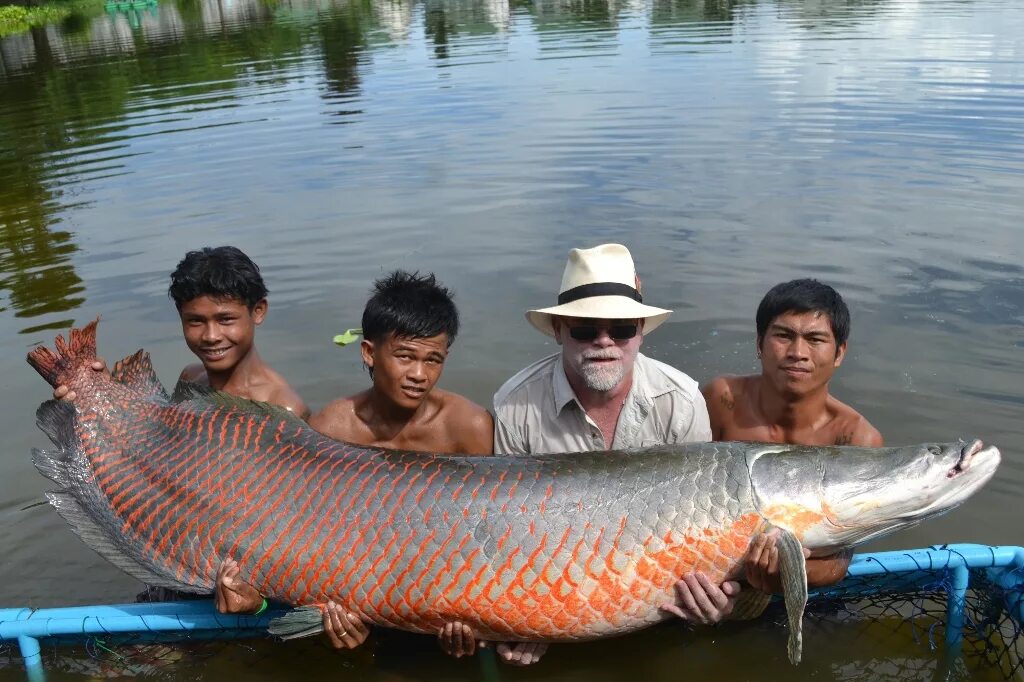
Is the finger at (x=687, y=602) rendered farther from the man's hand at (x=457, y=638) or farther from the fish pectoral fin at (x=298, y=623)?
the fish pectoral fin at (x=298, y=623)

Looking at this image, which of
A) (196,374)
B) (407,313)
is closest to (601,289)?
(407,313)

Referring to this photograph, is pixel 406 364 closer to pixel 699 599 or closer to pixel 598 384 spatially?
pixel 598 384

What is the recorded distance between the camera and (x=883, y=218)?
8180 mm

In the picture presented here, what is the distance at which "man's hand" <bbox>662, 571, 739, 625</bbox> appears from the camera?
106 inches

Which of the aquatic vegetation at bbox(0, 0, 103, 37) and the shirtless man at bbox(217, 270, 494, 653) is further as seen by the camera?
the aquatic vegetation at bbox(0, 0, 103, 37)

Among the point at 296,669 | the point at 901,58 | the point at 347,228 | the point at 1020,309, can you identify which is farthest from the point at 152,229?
the point at 901,58

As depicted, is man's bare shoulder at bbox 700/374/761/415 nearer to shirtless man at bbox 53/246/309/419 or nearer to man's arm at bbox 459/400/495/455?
man's arm at bbox 459/400/495/455

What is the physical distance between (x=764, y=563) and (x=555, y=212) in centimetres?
655

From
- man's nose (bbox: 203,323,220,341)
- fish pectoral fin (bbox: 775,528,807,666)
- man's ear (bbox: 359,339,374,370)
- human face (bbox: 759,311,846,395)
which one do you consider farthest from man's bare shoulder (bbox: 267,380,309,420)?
fish pectoral fin (bbox: 775,528,807,666)

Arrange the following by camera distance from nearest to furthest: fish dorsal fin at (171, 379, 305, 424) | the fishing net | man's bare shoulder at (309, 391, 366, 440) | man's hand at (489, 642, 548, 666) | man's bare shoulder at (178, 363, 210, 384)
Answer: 1. man's hand at (489, 642, 548, 666)
2. the fishing net
3. fish dorsal fin at (171, 379, 305, 424)
4. man's bare shoulder at (309, 391, 366, 440)
5. man's bare shoulder at (178, 363, 210, 384)

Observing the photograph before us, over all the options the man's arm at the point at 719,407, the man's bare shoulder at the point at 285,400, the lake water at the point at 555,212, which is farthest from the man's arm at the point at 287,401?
the man's arm at the point at 719,407

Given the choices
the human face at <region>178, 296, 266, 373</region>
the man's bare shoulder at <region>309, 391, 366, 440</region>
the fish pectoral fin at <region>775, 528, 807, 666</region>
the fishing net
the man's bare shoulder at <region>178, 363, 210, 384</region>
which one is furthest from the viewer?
the man's bare shoulder at <region>178, 363, 210, 384</region>

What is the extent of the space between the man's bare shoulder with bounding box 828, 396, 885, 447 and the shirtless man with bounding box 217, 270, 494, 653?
1533mm

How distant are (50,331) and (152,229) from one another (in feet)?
8.45
